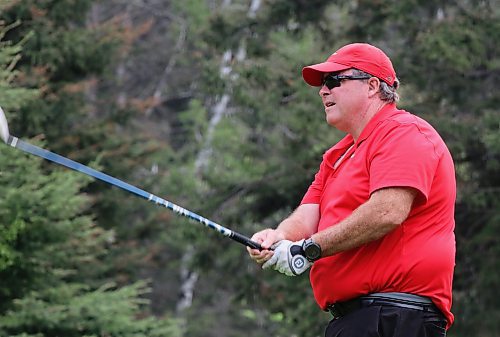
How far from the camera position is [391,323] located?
4.31 m

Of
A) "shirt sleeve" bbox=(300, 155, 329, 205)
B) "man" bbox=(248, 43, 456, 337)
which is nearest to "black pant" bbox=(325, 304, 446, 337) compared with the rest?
"man" bbox=(248, 43, 456, 337)

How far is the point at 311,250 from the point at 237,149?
12823 mm

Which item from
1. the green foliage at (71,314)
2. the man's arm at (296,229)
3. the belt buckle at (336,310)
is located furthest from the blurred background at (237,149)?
the belt buckle at (336,310)

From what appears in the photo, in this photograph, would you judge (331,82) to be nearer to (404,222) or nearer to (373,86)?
(373,86)

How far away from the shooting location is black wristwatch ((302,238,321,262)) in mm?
4348

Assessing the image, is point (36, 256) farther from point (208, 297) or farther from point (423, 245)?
point (208, 297)

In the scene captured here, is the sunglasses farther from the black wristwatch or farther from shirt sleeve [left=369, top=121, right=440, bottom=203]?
the black wristwatch

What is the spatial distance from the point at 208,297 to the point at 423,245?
1988cm

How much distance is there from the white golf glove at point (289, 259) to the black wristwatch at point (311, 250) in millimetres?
27

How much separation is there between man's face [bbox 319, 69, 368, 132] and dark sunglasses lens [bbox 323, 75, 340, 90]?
0.05 ft

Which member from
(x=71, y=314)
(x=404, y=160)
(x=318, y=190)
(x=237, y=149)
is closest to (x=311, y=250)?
(x=404, y=160)

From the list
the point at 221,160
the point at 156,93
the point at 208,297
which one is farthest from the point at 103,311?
the point at 156,93

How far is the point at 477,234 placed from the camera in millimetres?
13773

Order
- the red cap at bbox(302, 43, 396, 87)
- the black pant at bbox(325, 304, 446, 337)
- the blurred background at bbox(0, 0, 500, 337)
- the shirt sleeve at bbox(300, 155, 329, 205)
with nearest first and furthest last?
the black pant at bbox(325, 304, 446, 337)
the red cap at bbox(302, 43, 396, 87)
the shirt sleeve at bbox(300, 155, 329, 205)
the blurred background at bbox(0, 0, 500, 337)
